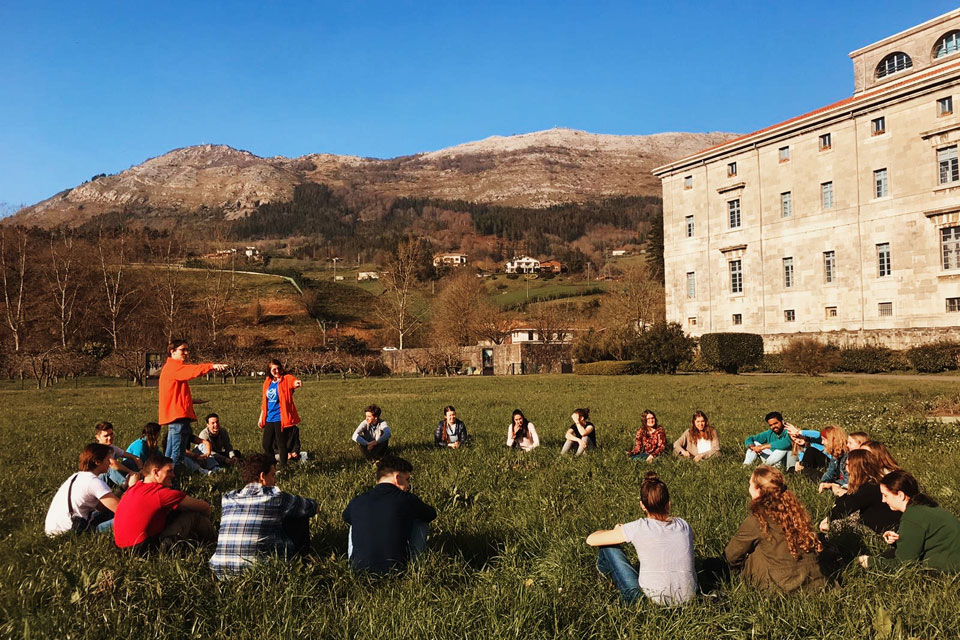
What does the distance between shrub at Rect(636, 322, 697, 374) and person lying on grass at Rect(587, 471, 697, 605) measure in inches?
1768

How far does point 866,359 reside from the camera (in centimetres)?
4494

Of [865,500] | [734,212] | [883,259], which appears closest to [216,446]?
Answer: [865,500]

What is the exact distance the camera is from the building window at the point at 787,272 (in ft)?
195

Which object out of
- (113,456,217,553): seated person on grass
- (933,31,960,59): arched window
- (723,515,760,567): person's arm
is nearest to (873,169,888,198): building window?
(933,31,960,59): arched window

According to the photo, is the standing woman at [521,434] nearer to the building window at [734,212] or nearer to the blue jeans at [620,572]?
the blue jeans at [620,572]

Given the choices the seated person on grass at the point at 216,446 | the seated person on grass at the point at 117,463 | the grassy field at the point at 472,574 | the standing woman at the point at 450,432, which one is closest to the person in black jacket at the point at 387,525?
the grassy field at the point at 472,574

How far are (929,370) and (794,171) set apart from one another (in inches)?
914

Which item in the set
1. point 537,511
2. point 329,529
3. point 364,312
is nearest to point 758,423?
point 537,511

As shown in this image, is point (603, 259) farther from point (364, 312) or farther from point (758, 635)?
point (758, 635)

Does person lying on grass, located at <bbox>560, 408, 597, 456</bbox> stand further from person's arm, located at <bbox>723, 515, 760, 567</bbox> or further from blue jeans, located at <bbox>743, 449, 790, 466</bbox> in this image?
person's arm, located at <bbox>723, 515, 760, 567</bbox>

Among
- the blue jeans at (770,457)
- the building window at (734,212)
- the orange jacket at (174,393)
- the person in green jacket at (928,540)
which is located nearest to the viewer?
the person in green jacket at (928,540)

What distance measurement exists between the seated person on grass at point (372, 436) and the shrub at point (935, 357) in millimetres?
40914

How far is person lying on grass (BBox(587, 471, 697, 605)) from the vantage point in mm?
5305

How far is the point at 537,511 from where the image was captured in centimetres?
809
